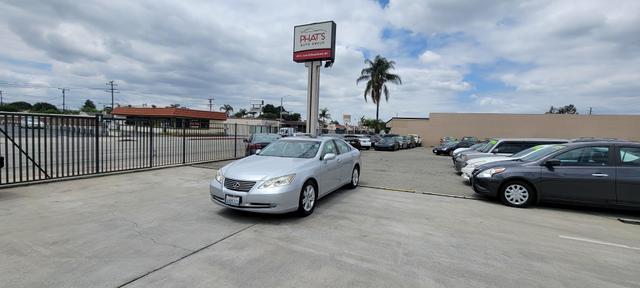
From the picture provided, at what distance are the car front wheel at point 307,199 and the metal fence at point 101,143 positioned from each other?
607cm

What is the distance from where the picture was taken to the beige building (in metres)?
36.2

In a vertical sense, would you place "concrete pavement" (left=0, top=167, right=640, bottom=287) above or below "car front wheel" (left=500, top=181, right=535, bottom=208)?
below

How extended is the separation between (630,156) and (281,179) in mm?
6984

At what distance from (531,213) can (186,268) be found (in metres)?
6.42

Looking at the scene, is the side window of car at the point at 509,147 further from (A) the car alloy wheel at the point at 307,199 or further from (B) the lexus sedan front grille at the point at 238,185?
(B) the lexus sedan front grille at the point at 238,185

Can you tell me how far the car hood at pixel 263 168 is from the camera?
5215mm

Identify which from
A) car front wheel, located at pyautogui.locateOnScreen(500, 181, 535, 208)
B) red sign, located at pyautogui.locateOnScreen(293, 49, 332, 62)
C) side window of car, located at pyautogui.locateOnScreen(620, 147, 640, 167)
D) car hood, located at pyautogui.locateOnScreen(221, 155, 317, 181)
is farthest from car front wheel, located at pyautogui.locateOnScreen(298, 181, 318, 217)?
red sign, located at pyautogui.locateOnScreen(293, 49, 332, 62)

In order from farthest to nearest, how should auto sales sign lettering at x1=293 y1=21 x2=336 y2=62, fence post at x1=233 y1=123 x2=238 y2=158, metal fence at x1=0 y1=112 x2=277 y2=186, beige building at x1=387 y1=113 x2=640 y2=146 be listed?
beige building at x1=387 y1=113 x2=640 y2=146, fence post at x1=233 y1=123 x2=238 y2=158, auto sales sign lettering at x1=293 y1=21 x2=336 y2=62, metal fence at x1=0 y1=112 x2=277 y2=186

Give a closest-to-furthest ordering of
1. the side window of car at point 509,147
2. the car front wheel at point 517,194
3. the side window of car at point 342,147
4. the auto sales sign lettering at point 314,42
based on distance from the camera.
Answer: the car front wheel at point 517,194 < the side window of car at point 342,147 < the side window of car at point 509,147 < the auto sales sign lettering at point 314,42

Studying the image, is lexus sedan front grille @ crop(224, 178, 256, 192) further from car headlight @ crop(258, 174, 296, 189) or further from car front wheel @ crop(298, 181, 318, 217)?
car front wheel @ crop(298, 181, 318, 217)

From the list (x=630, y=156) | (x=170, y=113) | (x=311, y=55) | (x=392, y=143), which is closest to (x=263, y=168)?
(x=630, y=156)

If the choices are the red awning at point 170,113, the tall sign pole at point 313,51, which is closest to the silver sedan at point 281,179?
the tall sign pole at point 313,51

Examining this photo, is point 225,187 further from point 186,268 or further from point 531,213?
point 531,213

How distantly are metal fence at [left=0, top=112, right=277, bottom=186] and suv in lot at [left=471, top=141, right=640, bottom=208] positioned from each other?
34.8 feet
